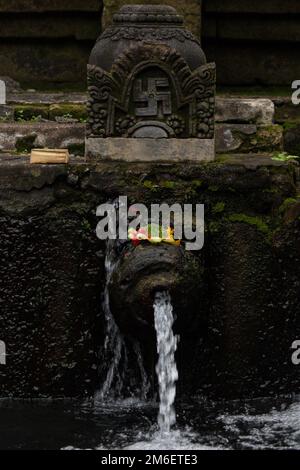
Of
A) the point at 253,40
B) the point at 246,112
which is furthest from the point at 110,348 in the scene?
the point at 253,40

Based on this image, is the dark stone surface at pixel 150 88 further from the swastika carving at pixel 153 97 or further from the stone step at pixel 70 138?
the stone step at pixel 70 138

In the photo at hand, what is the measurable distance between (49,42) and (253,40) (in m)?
1.59

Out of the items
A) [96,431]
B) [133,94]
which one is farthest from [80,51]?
[96,431]

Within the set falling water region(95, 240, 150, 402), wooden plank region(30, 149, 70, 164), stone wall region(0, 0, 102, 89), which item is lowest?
falling water region(95, 240, 150, 402)

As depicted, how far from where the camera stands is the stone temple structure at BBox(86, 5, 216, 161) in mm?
6176

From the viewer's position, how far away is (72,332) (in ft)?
20.3

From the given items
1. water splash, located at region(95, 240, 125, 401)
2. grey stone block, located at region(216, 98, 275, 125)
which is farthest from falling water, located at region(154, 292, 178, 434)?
grey stone block, located at region(216, 98, 275, 125)

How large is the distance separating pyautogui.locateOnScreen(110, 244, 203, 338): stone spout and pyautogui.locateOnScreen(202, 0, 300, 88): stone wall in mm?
3382

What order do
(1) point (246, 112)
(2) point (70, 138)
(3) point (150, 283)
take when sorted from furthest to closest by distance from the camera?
(1) point (246, 112)
(2) point (70, 138)
(3) point (150, 283)

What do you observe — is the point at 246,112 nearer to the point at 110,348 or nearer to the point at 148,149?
the point at 148,149

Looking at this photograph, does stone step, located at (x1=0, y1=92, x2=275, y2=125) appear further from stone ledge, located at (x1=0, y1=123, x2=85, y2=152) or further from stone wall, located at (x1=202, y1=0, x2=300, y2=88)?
stone wall, located at (x1=202, y1=0, x2=300, y2=88)

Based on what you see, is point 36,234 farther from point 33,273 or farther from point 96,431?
point 96,431

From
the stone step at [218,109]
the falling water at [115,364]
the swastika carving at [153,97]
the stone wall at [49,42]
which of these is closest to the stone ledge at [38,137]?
the stone step at [218,109]

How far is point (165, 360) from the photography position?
19.8 ft
